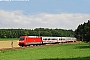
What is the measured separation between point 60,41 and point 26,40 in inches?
1113

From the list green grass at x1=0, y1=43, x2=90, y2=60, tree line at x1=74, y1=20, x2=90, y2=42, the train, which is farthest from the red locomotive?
green grass at x1=0, y1=43, x2=90, y2=60

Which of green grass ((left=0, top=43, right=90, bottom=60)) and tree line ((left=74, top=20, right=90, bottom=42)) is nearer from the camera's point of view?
green grass ((left=0, top=43, right=90, bottom=60))

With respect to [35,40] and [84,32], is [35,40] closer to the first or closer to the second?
[35,40]

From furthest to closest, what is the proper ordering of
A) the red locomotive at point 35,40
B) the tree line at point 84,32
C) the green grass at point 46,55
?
the tree line at point 84,32 → the red locomotive at point 35,40 → the green grass at point 46,55

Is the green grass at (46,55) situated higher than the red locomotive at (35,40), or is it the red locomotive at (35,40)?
the red locomotive at (35,40)

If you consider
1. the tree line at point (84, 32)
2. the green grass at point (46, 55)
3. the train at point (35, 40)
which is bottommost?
the green grass at point (46, 55)

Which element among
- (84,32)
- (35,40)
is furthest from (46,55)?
(84,32)

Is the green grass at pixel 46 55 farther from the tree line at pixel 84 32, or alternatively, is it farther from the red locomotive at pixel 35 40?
the tree line at pixel 84 32

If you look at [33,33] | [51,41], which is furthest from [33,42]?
[33,33]

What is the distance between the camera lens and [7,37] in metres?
160

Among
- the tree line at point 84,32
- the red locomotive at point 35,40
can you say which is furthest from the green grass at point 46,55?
the tree line at point 84,32

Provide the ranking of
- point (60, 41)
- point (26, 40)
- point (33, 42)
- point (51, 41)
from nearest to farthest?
point (26, 40) → point (33, 42) → point (51, 41) → point (60, 41)

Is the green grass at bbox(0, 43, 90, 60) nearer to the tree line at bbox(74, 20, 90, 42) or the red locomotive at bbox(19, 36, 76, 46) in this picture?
the red locomotive at bbox(19, 36, 76, 46)

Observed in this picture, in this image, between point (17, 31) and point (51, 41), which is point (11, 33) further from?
point (51, 41)
